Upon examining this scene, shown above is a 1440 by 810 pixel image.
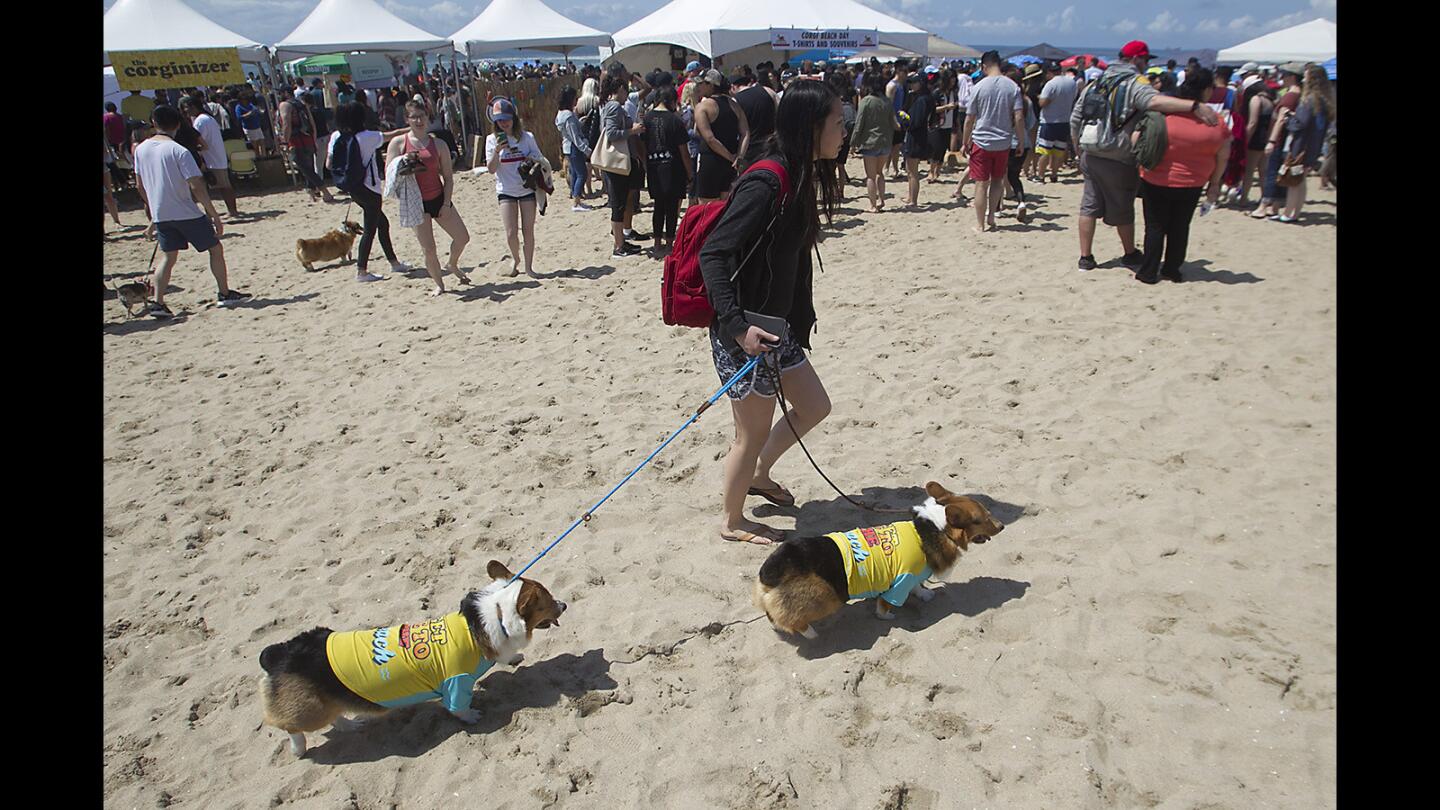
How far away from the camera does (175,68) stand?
1617cm

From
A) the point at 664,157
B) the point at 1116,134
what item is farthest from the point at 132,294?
the point at 1116,134

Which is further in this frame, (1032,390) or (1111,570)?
(1032,390)

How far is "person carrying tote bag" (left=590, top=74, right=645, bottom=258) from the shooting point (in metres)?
9.03

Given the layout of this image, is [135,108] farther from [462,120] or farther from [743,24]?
[743,24]

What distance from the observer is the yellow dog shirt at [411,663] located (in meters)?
2.67

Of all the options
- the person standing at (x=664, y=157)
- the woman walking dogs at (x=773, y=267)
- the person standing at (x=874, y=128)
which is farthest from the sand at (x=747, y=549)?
the person standing at (x=874, y=128)

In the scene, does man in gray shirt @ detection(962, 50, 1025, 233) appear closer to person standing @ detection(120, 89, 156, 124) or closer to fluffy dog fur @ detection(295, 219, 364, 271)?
fluffy dog fur @ detection(295, 219, 364, 271)

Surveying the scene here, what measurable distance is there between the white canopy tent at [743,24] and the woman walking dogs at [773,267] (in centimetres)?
1498

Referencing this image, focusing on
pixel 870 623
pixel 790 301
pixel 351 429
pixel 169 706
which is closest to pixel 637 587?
pixel 870 623

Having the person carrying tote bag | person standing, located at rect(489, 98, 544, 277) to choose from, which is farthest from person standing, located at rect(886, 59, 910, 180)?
person standing, located at rect(489, 98, 544, 277)

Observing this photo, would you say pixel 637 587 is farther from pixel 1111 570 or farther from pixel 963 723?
pixel 1111 570

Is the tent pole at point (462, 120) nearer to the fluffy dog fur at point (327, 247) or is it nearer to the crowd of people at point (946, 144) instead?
the crowd of people at point (946, 144)

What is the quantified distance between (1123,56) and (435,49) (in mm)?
16048

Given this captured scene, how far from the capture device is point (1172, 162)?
21.7ft
